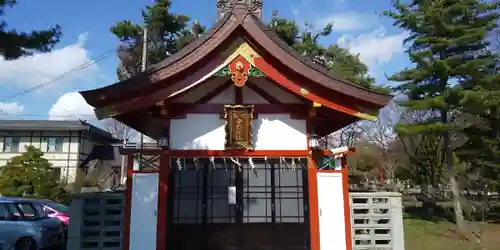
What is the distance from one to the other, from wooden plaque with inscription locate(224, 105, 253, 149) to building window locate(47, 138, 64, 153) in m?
30.2

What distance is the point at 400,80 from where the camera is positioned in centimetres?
1694

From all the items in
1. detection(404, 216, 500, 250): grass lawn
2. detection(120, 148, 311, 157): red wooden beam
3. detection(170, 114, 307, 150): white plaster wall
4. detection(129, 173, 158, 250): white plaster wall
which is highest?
detection(170, 114, 307, 150): white plaster wall

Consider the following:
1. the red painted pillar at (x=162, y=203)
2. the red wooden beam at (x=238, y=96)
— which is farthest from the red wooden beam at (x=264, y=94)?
the red painted pillar at (x=162, y=203)

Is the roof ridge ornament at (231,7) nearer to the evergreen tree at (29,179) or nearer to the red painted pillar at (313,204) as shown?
the red painted pillar at (313,204)

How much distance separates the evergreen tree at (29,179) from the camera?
18.1m

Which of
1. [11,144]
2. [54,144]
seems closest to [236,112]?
[54,144]

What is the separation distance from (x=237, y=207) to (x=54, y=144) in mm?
29504

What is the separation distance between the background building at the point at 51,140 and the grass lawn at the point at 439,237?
89.3 feet

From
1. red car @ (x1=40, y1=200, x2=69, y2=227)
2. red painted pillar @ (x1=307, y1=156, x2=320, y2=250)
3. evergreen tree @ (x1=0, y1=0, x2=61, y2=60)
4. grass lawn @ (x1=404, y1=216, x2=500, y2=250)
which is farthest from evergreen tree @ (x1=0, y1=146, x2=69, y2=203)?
grass lawn @ (x1=404, y1=216, x2=500, y2=250)

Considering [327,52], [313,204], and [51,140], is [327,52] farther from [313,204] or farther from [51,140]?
[51,140]

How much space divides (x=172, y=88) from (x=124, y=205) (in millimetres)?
2225

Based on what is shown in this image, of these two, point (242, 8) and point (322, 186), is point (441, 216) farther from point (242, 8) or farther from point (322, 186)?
point (242, 8)

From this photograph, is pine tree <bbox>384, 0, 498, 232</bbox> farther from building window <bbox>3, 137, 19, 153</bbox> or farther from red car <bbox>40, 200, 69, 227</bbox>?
building window <bbox>3, 137, 19, 153</bbox>

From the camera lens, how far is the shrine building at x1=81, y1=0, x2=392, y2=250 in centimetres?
642
